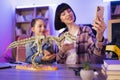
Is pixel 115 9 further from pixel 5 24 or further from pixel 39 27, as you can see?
pixel 39 27

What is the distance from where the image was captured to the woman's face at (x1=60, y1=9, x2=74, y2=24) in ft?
7.53

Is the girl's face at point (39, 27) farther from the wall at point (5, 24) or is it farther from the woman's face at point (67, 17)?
the wall at point (5, 24)

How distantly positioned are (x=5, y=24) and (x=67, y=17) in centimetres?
315

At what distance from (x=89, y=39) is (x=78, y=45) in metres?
0.13

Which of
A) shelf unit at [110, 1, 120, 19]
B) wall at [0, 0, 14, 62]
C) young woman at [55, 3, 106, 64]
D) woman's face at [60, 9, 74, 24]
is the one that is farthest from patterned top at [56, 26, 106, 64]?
wall at [0, 0, 14, 62]

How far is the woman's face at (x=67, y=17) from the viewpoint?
229cm

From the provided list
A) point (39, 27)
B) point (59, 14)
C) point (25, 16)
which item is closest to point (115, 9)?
point (25, 16)

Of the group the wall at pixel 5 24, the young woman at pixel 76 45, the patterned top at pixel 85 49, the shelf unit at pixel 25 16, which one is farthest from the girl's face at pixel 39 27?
the shelf unit at pixel 25 16

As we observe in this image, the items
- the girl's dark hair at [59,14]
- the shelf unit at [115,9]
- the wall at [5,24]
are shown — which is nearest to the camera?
the girl's dark hair at [59,14]

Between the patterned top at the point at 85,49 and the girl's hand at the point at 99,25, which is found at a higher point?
the girl's hand at the point at 99,25

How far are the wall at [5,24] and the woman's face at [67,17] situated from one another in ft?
9.26

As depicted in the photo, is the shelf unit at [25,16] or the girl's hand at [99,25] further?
Result: the shelf unit at [25,16]

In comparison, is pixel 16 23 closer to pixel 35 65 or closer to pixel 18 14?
pixel 18 14

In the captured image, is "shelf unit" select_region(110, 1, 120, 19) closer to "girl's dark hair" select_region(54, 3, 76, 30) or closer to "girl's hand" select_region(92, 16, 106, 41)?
"girl's dark hair" select_region(54, 3, 76, 30)
